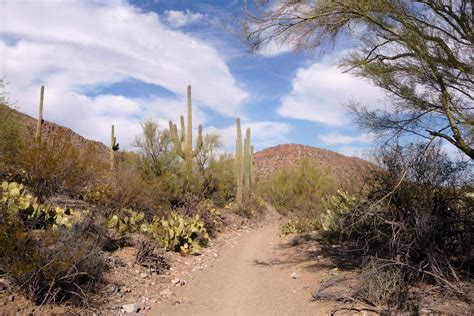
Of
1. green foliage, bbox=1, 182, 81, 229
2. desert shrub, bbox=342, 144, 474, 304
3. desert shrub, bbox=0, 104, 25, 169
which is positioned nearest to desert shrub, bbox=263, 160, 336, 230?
desert shrub, bbox=0, 104, 25, 169

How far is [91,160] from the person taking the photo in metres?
11.9

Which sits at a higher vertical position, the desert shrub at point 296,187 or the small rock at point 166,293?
the desert shrub at point 296,187

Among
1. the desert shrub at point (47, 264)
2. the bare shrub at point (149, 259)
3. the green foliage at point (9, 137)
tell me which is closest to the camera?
the desert shrub at point (47, 264)

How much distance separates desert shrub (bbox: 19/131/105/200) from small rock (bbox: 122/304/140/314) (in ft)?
16.2

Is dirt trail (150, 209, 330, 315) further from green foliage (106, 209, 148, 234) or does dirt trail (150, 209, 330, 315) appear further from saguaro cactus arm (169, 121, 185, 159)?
saguaro cactus arm (169, 121, 185, 159)

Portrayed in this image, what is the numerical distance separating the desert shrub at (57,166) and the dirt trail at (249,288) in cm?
432

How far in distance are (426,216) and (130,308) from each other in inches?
192

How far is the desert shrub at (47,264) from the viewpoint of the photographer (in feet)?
19.3

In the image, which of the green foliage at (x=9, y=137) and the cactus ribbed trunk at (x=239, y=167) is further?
the cactus ribbed trunk at (x=239, y=167)


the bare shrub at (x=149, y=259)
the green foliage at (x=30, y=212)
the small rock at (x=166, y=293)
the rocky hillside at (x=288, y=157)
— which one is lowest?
the small rock at (x=166, y=293)

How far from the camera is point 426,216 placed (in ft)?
21.9

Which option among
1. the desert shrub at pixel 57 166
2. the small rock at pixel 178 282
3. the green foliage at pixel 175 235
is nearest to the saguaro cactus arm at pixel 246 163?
the green foliage at pixel 175 235

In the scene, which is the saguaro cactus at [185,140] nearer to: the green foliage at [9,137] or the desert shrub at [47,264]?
the green foliage at [9,137]

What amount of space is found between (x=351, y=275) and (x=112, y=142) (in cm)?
1698
